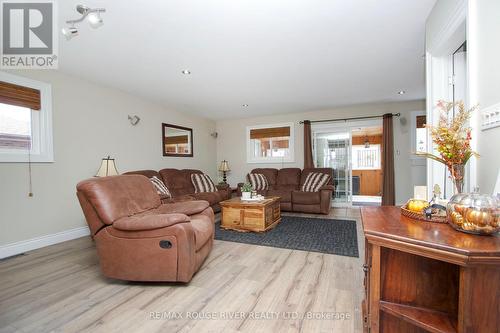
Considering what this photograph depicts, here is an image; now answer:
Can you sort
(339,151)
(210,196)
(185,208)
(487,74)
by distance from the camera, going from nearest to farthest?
(487,74) < (185,208) < (210,196) < (339,151)

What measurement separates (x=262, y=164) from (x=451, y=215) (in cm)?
534

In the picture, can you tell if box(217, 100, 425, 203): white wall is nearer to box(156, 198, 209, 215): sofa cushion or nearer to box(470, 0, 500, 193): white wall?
box(156, 198, 209, 215): sofa cushion

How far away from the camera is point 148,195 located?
103 inches

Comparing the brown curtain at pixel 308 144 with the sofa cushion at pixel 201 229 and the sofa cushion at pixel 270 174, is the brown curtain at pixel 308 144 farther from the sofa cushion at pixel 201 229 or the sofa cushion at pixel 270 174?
the sofa cushion at pixel 201 229

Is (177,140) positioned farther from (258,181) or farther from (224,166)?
(258,181)

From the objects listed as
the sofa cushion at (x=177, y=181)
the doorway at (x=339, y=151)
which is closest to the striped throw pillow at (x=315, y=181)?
the doorway at (x=339, y=151)

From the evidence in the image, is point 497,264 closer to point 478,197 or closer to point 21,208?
point 478,197

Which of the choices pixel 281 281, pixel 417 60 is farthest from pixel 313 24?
pixel 281 281

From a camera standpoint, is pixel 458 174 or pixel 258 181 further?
pixel 258 181

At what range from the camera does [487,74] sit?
1.15 m

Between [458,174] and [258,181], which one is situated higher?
[458,174]

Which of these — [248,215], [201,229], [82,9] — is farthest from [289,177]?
[82,9]

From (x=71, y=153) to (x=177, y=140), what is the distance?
2.27m

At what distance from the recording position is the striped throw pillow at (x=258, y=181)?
550 cm
